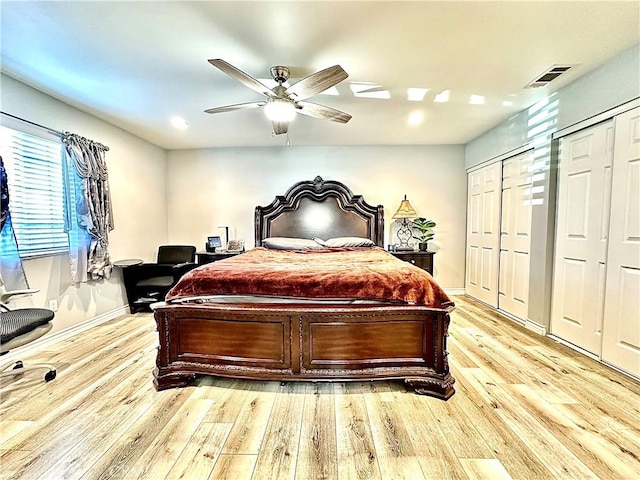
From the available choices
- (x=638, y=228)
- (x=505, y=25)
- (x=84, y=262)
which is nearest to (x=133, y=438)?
(x=84, y=262)

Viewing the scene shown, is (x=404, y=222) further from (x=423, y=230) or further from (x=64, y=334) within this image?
(x=64, y=334)

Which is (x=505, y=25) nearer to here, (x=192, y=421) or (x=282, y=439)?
(x=282, y=439)

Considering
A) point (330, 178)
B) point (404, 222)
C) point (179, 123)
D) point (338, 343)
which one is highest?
point (179, 123)

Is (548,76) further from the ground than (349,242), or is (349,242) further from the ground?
(548,76)

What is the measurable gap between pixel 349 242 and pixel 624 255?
9.22 feet

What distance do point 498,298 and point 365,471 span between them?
3501 mm

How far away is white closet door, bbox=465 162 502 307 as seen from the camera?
425 cm

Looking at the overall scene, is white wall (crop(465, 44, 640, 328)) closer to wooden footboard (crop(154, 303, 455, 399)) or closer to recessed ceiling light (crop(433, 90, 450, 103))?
recessed ceiling light (crop(433, 90, 450, 103))

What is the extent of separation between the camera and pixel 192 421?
187cm

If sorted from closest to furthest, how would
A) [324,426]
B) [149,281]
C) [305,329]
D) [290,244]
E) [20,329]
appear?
[324,426]
[20,329]
[305,329]
[149,281]
[290,244]

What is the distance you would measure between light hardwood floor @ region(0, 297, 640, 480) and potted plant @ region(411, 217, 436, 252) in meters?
2.37

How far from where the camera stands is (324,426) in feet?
5.98

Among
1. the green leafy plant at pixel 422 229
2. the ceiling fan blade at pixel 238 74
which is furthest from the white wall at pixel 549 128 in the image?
the ceiling fan blade at pixel 238 74

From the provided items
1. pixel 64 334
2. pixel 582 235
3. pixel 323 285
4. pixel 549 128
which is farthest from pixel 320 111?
pixel 64 334
